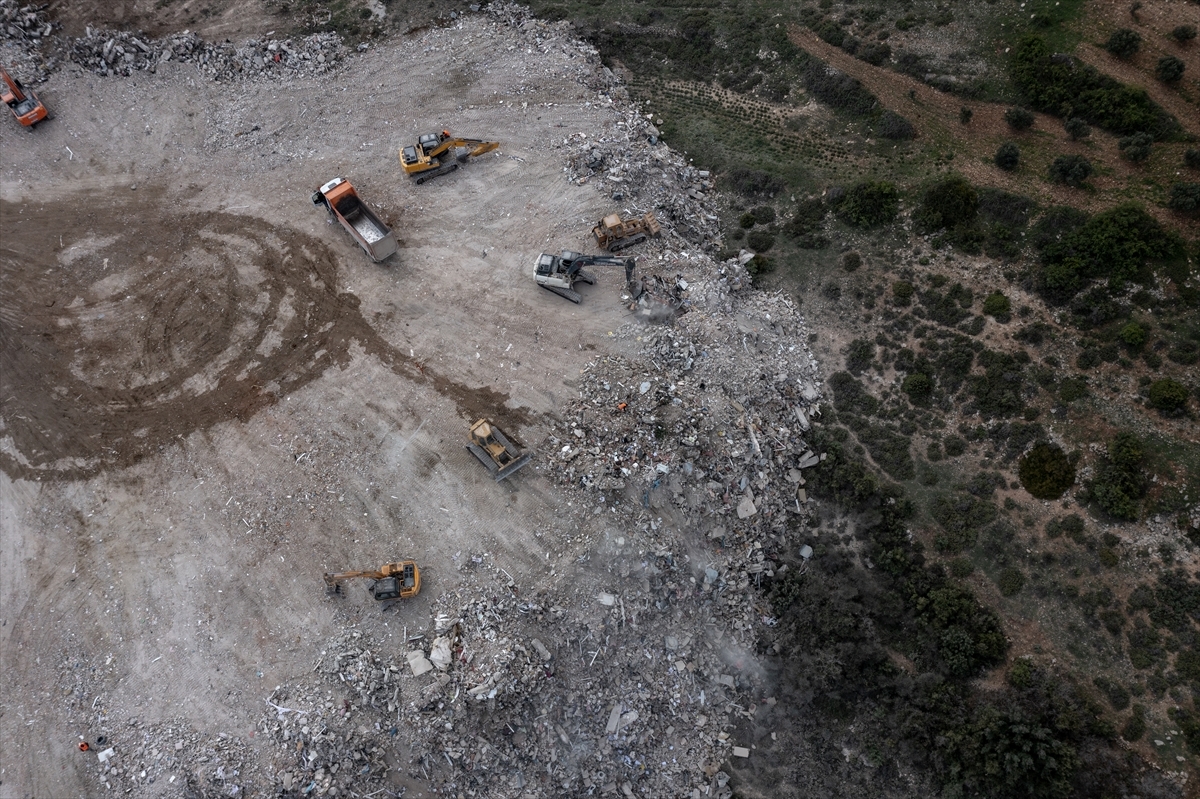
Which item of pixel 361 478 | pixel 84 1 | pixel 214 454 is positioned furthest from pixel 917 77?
pixel 84 1

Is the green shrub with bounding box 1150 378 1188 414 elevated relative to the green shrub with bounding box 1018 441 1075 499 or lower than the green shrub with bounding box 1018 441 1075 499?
elevated

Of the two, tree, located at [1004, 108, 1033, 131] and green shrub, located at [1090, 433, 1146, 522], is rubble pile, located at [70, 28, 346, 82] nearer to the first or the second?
tree, located at [1004, 108, 1033, 131]

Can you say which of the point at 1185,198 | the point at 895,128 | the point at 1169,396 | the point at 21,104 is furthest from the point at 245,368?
the point at 1185,198

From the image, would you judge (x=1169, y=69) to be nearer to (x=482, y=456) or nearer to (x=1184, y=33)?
(x=1184, y=33)

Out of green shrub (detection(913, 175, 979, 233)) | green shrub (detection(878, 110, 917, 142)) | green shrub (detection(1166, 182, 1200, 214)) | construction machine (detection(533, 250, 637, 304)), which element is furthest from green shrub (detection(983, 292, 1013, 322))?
construction machine (detection(533, 250, 637, 304))

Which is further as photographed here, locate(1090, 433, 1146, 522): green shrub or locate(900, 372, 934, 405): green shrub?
locate(900, 372, 934, 405): green shrub

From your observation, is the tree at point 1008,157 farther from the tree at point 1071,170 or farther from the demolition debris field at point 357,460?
the demolition debris field at point 357,460

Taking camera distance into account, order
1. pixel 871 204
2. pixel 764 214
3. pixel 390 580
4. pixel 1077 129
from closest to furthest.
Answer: pixel 390 580 → pixel 1077 129 → pixel 871 204 → pixel 764 214

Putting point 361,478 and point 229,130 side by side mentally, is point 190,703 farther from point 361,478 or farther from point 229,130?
point 229,130
